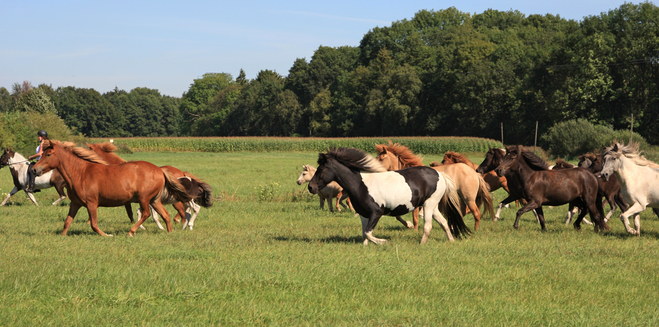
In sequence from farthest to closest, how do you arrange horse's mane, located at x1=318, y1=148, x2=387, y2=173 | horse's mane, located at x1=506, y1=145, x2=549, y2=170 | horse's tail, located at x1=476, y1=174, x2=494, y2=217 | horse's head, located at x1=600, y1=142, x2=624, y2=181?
horse's tail, located at x1=476, y1=174, x2=494, y2=217 → horse's mane, located at x1=506, y1=145, x2=549, y2=170 → horse's head, located at x1=600, y1=142, x2=624, y2=181 → horse's mane, located at x1=318, y1=148, x2=387, y2=173

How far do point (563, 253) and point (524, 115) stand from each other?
6977 cm

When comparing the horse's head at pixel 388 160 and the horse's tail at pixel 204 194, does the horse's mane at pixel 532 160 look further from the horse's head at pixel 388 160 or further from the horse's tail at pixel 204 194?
the horse's tail at pixel 204 194

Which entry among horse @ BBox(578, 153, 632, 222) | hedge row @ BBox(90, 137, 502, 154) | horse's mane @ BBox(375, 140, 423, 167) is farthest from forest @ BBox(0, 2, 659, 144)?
horse @ BBox(578, 153, 632, 222)

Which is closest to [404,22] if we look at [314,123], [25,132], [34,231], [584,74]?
[314,123]

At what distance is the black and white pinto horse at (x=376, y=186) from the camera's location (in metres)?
9.68

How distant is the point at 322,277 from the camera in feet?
24.3

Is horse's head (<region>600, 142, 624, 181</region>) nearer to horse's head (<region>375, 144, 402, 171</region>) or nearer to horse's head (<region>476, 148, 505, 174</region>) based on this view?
horse's head (<region>476, 148, 505, 174</region>)

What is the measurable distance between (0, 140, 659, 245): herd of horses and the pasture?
0.56m

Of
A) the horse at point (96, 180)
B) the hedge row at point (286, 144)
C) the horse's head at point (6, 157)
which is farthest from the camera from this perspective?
the hedge row at point (286, 144)

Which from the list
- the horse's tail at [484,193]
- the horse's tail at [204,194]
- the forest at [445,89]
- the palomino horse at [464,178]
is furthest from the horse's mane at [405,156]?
the forest at [445,89]

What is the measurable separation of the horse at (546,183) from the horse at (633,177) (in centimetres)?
90

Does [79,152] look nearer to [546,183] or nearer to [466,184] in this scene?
[466,184]

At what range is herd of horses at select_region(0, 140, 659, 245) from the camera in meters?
9.84

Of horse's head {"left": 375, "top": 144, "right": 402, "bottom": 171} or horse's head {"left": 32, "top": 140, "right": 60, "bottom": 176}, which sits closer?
horse's head {"left": 32, "top": 140, "right": 60, "bottom": 176}
